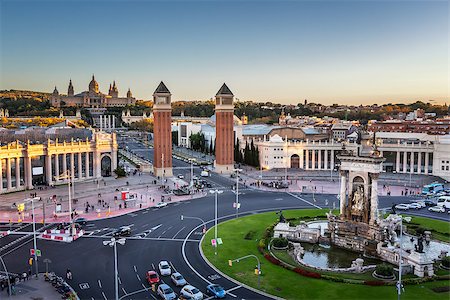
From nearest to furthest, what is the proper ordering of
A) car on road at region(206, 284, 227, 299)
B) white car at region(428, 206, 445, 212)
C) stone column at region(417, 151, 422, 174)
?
car on road at region(206, 284, 227, 299), white car at region(428, 206, 445, 212), stone column at region(417, 151, 422, 174)

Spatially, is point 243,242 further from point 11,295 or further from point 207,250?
point 11,295

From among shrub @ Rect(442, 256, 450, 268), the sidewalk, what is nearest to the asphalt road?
the sidewalk

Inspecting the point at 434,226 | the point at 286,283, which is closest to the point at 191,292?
the point at 286,283

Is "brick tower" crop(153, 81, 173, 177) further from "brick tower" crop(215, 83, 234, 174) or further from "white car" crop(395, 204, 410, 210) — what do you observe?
"white car" crop(395, 204, 410, 210)

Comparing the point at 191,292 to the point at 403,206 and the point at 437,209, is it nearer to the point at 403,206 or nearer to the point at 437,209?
the point at 403,206

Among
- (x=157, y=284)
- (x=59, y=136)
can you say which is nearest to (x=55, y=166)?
(x=59, y=136)

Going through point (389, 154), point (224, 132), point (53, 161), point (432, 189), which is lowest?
point (432, 189)

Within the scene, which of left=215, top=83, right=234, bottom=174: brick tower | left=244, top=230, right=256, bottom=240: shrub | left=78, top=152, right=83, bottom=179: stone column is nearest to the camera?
left=244, top=230, right=256, bottom=240: shrub
